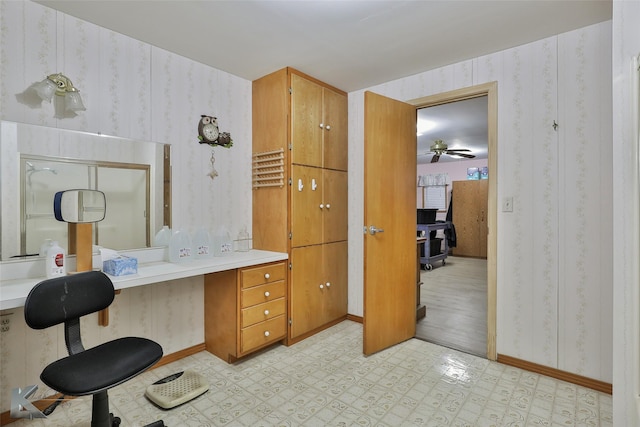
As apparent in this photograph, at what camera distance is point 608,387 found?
2.11m

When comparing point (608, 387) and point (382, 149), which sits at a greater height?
point (382, 149)

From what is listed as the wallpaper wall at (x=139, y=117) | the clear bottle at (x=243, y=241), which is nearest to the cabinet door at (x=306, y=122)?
the wallpaper wall at (x=139, y=117)

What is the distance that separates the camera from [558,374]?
2291 millimetres

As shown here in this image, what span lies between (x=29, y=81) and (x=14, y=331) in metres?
1.43

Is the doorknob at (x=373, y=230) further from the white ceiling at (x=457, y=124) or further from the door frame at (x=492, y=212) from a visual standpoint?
the white ceiling at (x=457, y=124)

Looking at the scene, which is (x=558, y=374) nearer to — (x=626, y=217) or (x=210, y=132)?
(x=626, y=217)

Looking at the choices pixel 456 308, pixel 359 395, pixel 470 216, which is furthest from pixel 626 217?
pixel 470 216

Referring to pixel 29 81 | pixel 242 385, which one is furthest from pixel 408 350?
pixel 29 81

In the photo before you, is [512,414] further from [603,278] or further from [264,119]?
[264,119]

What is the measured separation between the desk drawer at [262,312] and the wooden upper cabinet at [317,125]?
1214 mm

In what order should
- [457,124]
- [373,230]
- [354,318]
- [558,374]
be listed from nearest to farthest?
[558,374] → [373,230] → [354,318] → [457,124]

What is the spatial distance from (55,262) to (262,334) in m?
1.45

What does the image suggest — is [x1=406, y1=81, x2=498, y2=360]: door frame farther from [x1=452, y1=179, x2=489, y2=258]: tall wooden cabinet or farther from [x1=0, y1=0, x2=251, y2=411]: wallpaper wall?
[x1=452, y1=179, x2=489, y2=258]: tall wooden cabinet

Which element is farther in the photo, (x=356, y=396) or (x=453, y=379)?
(x=453, y=379)
